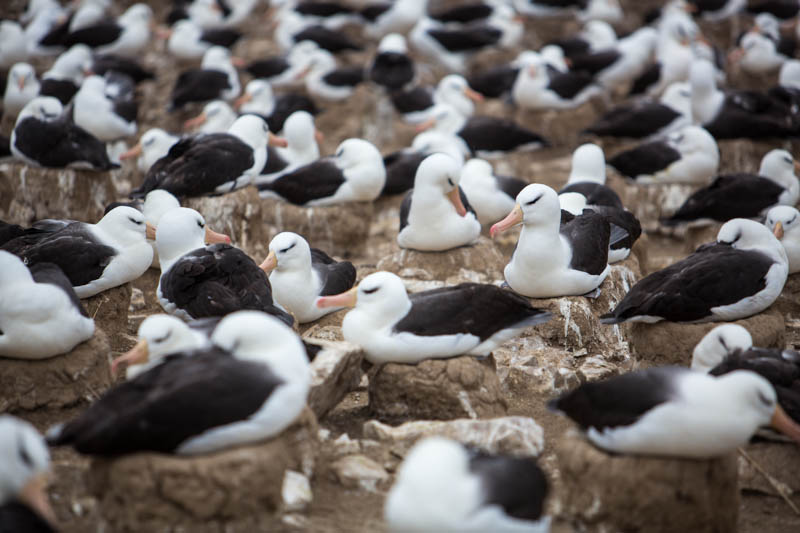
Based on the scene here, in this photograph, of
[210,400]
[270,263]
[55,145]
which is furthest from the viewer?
[55,145]

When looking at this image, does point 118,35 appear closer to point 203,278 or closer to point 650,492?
point 203,278

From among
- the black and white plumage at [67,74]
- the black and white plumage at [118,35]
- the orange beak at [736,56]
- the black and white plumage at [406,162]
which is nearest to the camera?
the black and white plumage at [406,162]

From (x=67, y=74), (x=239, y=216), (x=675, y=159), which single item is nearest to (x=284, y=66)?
(x=67, y=74)

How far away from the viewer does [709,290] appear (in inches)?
309

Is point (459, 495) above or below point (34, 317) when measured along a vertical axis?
above

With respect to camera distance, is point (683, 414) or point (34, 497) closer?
point (34, 497)

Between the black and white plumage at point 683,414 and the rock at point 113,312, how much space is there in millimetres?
4443

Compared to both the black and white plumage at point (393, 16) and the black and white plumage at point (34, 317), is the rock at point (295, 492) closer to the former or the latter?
the black and white plumage at point (34, 317)

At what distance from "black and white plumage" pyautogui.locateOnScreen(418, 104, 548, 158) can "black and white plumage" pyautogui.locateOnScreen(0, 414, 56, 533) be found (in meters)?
10.4

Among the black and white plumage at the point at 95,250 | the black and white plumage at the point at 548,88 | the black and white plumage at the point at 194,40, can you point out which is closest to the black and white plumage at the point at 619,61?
the black and white plumage at the point at 548,88

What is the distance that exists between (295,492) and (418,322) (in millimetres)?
1571

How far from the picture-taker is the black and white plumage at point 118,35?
18422 millimetres

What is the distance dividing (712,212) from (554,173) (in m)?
3.95

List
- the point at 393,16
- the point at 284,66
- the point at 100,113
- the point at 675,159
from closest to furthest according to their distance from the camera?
the point at 675,159
the point at 100,113
the point at 284,66
the point at 393,16
